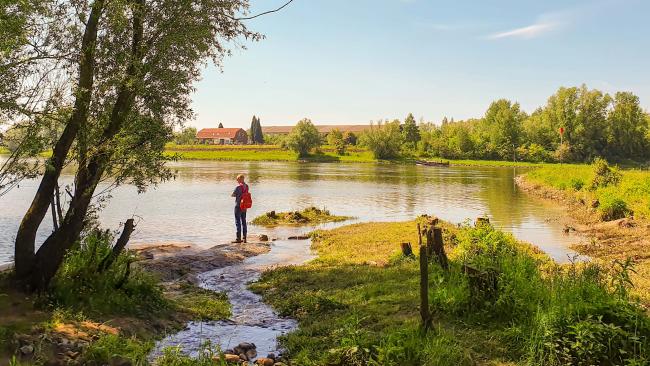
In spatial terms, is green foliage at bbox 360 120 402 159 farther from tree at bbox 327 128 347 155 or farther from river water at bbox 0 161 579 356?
river water at bbox 0 161 579 356

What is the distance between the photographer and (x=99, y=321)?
9484mm

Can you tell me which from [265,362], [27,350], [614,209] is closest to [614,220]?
[614,209]

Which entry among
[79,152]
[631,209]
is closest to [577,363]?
[79,152]

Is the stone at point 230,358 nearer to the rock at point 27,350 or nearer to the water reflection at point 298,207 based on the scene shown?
the rock at point 27,350

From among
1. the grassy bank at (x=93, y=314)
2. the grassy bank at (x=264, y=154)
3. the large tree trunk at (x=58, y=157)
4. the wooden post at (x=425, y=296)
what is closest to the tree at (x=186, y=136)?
the large tree trunk at (x=58, y=157)

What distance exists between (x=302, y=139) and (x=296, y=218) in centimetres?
→ 10669

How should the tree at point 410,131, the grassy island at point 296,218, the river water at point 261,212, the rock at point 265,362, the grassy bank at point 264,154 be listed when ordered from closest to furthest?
the rock at point 265,362
the river water at point 261,212
the grassy island at point 296,218
the grassy bank at point 264,154
the tree at point 410,131

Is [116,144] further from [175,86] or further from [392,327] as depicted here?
[392,327]

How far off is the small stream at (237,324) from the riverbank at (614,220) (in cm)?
754

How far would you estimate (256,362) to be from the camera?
28.1ft

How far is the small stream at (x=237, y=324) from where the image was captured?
31.3ft

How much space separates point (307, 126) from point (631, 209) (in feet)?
376

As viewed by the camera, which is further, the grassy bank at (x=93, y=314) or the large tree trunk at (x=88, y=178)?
the large tree trunk at (x=88, y=178)

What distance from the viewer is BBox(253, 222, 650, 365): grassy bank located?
26.1ft
